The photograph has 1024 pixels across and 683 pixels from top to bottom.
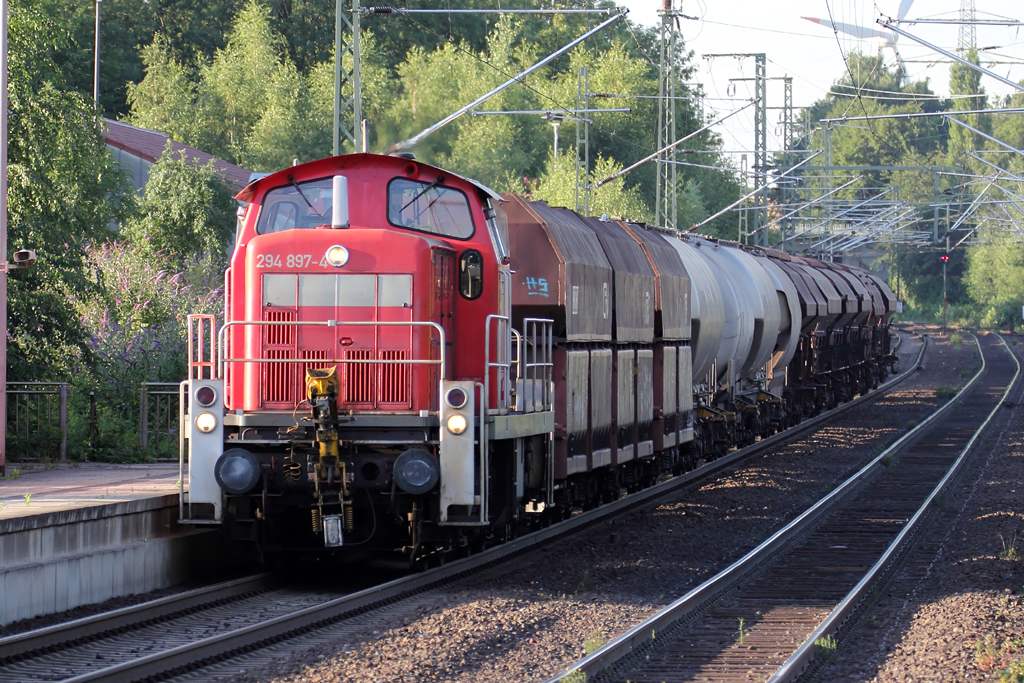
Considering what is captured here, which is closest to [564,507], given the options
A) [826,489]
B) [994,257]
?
[826,489]

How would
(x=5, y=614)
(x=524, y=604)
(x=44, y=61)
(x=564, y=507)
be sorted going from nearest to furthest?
(x=5, y=614), (x=524, y=604), (x=564, y=507), (x=44, y=61)

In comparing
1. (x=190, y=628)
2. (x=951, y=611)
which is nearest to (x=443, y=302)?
(x=190, y=628)

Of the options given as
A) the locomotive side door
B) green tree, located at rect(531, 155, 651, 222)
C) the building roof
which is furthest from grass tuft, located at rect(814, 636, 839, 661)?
green tree, located at rect(531, 155, 651, 222)

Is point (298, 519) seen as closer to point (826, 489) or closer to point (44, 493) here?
point (44, 493)

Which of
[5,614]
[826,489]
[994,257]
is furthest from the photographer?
[994,257]

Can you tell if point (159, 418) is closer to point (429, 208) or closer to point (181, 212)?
point (429, 208)

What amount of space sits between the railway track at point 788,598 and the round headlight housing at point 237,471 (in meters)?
3.12

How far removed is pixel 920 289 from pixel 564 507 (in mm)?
102350

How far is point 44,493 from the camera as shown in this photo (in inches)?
437

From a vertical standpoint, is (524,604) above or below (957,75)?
below

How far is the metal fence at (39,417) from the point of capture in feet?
46.6

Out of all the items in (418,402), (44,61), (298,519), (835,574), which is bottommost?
(835,574)

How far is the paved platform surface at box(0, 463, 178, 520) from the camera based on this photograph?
10094 mm

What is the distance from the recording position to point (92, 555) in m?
9.58
